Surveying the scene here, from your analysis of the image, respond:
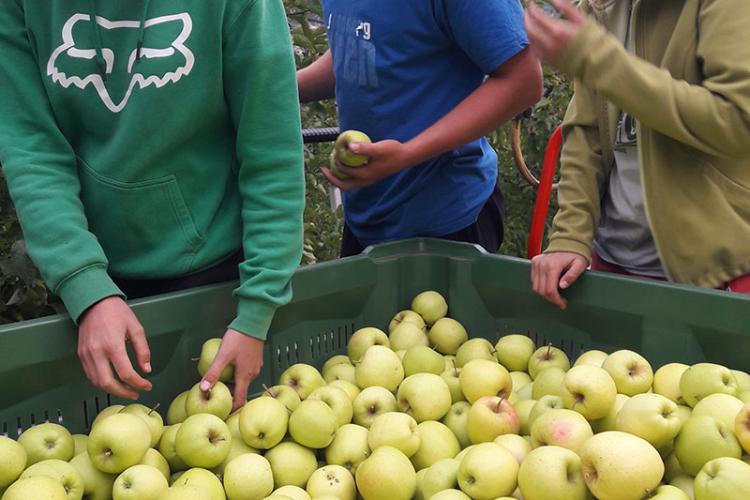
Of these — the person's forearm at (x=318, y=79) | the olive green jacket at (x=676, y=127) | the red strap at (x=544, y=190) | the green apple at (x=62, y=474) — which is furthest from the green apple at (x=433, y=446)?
the person's forearm at (x=318, y=79)

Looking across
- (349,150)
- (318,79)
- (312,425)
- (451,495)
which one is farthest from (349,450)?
(318,79)

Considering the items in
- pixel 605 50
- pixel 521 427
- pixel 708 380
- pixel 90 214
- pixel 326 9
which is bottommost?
pixel 521 427

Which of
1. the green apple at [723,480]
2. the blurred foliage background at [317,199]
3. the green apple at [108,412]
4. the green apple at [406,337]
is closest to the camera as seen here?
the green apple at [723,480]

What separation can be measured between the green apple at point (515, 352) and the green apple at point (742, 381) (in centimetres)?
50

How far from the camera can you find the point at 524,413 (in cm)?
172

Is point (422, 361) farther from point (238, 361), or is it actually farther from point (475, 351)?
point (238, 361)

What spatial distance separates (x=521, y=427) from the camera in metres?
1.71

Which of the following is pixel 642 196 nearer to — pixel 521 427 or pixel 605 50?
pixel 605 50

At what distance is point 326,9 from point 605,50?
0.97m

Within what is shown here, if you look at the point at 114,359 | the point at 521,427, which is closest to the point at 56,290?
the point at 114,359

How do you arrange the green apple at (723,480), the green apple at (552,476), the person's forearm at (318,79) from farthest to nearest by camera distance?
1. the person's forearm at (318,79)
2. the green apple at (552,476)
3. the green apple at (723,480)

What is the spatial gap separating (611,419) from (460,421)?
1.11 feet

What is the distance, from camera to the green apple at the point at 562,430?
146 centimetres

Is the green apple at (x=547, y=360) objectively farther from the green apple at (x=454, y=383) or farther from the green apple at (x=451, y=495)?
the green apple at (x=451, y=495)
